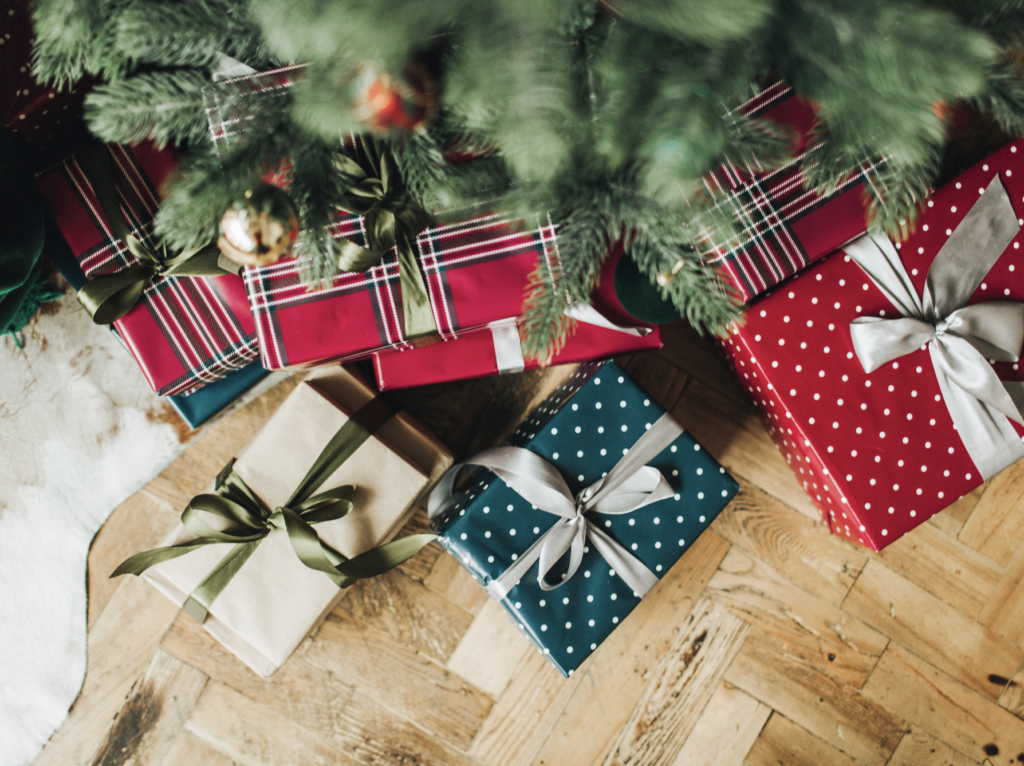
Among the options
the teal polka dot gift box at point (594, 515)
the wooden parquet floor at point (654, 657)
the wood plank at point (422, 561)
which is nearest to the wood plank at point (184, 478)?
the wooden parquet floor at point (654, 657)

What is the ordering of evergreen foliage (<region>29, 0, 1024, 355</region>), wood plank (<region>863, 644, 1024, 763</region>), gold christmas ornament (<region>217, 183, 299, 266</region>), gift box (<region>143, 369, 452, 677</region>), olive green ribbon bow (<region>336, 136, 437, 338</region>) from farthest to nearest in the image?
1. wood plank (<region>863, 644, 1024, 763</region>)
2. gift box (<region>143, 369, 452, 677</region>)
3. olive green ribbon bow (<region>336, 136, 437, 338</region>)
4. gold christmas ornament (<region>217, 183, 299, 266</region>)
5. evergreen foliage (<region>29, 0, 1024, 355</region>)

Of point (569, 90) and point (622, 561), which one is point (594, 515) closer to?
point (622, 561)

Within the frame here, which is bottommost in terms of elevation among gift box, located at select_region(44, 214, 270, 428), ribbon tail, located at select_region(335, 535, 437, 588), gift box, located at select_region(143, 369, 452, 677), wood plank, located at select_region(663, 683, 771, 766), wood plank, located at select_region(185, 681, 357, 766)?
wood plank, located at select_region(663, 683, 771, 766)

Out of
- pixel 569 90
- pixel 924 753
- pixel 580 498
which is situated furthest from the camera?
pixel 924 753

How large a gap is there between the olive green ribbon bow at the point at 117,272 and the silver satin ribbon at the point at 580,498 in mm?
450

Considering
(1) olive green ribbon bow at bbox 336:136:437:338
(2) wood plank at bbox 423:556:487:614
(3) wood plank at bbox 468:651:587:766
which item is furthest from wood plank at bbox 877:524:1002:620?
(1) olive green ribbon bow at bbox 336:136:437:338

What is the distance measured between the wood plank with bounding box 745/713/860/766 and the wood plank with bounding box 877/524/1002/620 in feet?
1.03

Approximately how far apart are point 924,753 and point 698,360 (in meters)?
0.75

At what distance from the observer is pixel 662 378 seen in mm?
1014

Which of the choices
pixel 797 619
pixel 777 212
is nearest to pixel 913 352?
pixel 777 212

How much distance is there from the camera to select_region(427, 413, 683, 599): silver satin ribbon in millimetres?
822

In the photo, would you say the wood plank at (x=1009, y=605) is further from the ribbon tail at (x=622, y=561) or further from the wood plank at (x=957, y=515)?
the ribbon tail at (x=622, y=561)

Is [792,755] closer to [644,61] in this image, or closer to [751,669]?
[751,669]

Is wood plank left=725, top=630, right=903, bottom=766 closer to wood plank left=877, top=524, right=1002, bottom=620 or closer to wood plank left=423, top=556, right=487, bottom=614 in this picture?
wood plank left=877, top=524, right=1002, bottom=620
